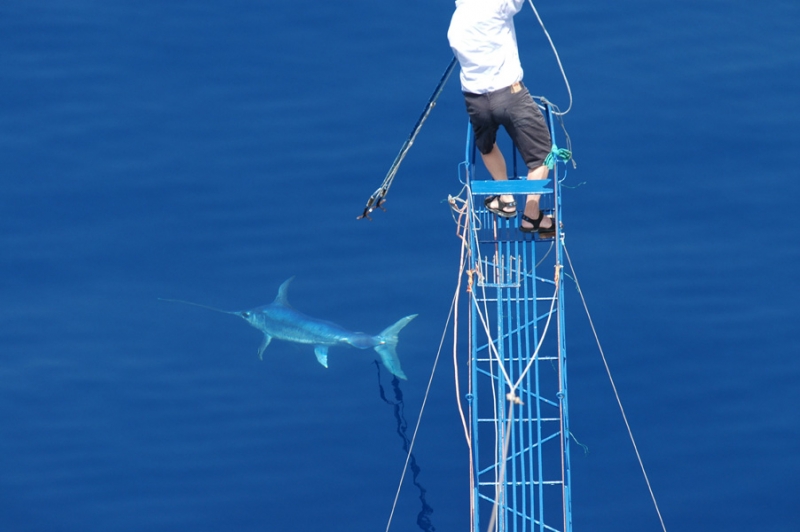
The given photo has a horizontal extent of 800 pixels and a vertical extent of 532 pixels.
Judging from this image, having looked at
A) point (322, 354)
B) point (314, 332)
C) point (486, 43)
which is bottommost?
point (322, 354)

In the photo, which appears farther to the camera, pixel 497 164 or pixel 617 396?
pixel 617 396

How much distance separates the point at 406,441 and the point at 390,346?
50.1 inches

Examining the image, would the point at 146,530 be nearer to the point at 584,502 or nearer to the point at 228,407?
the point at 228,407

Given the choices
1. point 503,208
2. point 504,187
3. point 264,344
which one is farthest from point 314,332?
point 504,187

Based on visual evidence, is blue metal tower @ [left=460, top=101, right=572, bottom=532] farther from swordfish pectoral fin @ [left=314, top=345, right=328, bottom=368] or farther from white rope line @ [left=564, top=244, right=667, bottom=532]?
swordfish pectoral fin @ [left=314, top=345, right=328, bottom=368]

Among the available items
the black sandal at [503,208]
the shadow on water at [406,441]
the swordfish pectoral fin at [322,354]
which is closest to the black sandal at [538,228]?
the black sandal at [503,208]

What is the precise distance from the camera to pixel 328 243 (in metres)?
19.1

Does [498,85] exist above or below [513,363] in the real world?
above

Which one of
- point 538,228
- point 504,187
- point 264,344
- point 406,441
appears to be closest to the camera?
point 504,187

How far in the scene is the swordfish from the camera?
1767 centimetres

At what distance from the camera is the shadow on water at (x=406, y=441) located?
16.8 metres

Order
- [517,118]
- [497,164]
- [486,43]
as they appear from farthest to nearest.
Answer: [497,164], [517,118], [486,43]

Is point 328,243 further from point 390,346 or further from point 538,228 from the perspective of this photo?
point 538,228

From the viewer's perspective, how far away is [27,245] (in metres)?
19.4
